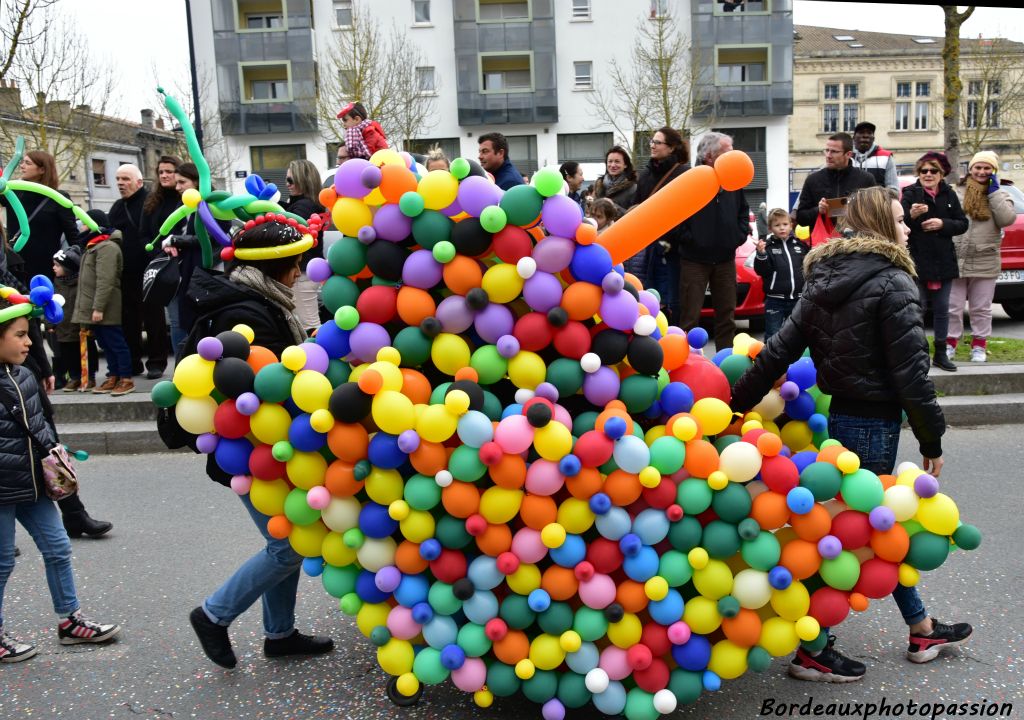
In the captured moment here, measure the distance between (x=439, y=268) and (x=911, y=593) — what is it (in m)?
2.17

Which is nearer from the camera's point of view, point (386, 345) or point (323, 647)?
point (386, 345)

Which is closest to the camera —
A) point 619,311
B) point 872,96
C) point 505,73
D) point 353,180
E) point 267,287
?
point 619,311

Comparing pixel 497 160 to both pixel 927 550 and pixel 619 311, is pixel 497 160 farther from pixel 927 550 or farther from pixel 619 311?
pixel 927 550

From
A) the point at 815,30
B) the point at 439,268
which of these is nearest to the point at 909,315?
the point at 439,268

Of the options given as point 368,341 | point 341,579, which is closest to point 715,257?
point 368,341

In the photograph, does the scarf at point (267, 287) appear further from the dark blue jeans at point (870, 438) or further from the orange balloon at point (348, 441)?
the dark blue jeans at point (870, 438)

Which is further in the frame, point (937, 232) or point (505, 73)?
point (505, 73)

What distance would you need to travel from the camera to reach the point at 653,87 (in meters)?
34.6

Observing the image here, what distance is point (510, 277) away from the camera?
2818 mm

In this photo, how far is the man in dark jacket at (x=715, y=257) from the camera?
7.26 m

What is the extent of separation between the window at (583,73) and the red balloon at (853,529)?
1500 inches

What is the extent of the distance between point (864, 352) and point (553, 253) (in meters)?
1.24

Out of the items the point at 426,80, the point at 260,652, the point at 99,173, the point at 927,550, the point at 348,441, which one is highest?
the point at 426,80

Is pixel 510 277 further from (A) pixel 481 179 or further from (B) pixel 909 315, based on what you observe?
(B) pixel 909 315
